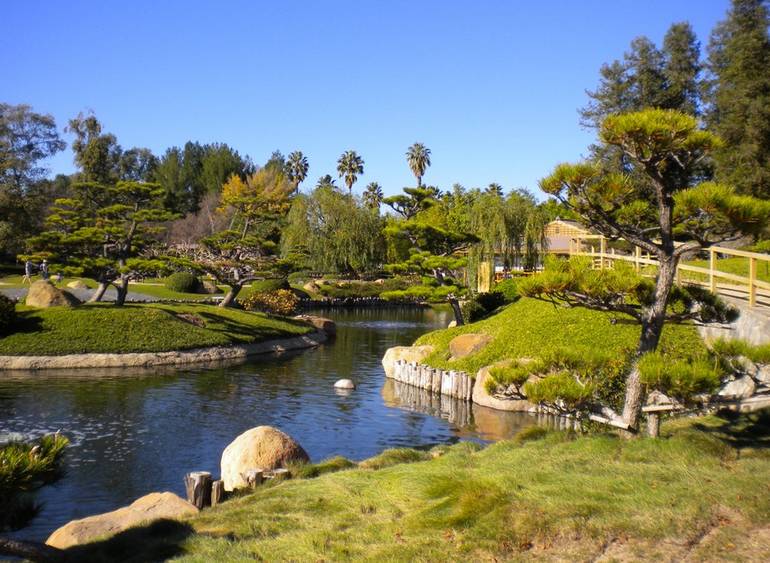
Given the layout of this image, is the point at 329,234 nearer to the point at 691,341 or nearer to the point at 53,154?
the point at 53,154

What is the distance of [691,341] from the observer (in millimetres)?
21484

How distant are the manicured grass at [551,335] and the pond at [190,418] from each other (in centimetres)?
213

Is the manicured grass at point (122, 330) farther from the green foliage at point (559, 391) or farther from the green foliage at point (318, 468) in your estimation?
the green foliage at point (559, 391)

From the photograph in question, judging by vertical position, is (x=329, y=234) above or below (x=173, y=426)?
above

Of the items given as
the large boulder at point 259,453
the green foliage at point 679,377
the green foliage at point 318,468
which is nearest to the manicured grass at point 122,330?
the large boulder at point 259,453

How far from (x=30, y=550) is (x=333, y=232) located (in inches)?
2269

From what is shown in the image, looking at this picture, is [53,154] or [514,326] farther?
[53,154]

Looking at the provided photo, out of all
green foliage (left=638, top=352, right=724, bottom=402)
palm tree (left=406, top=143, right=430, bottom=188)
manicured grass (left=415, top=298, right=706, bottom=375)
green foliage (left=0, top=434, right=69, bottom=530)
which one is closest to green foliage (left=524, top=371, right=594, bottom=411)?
green foliage (left=638, top=352, right=724, bottom=402)

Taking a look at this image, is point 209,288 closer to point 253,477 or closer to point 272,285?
point 272,285

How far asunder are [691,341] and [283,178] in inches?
2857

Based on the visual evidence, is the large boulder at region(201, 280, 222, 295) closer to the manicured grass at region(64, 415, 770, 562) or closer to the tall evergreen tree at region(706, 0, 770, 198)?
the tall evergreen tree at region(706, 0, 770, 198)

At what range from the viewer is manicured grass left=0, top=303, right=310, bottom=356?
28125mm

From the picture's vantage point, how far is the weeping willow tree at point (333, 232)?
63281 millimetres

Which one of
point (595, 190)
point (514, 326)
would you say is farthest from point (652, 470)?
point (514, 326)
